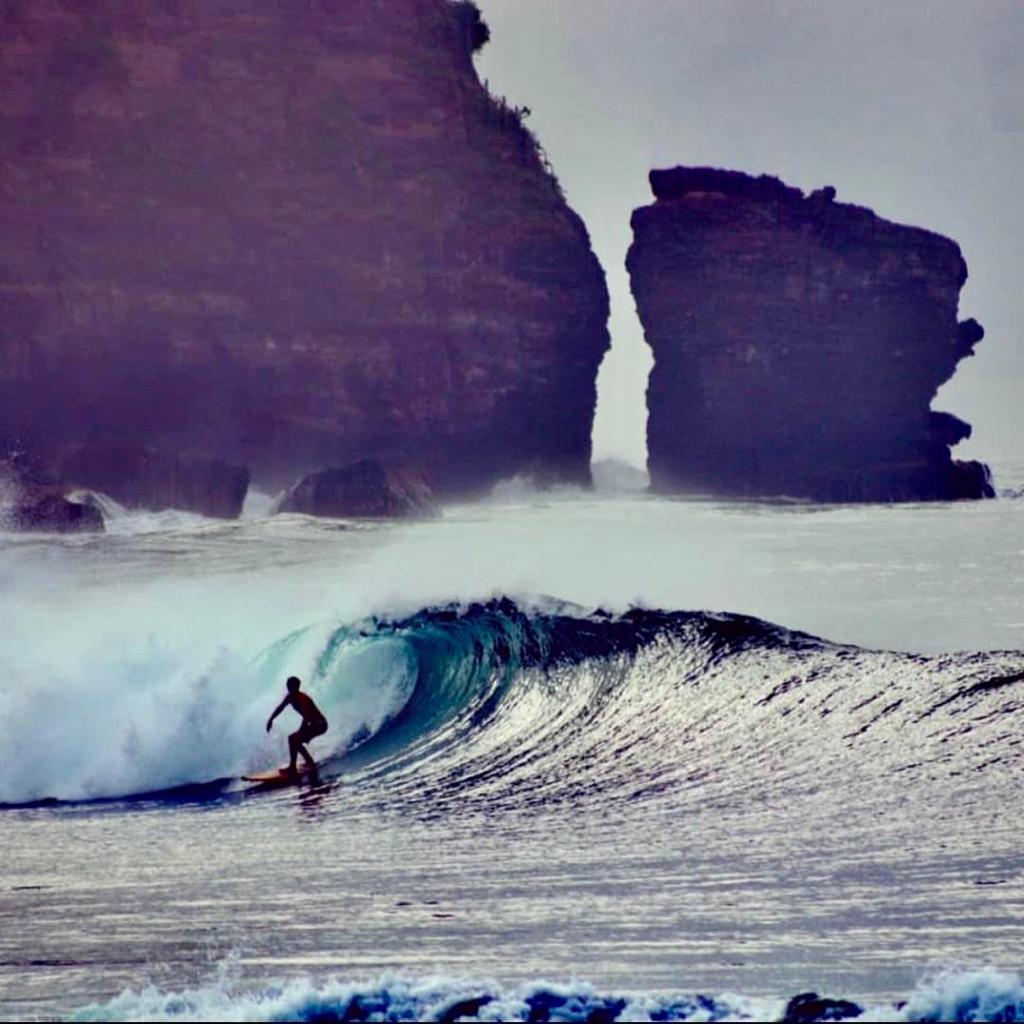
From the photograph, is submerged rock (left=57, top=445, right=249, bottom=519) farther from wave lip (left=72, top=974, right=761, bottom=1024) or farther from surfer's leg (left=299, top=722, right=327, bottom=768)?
wave lip (left=72, top=974, right=761, bottom=1024)

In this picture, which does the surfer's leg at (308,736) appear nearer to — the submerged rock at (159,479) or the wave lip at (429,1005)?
the wave lip at (429,1005)

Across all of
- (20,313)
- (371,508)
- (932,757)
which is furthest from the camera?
(20,313)

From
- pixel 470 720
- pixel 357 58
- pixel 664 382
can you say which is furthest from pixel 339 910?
pixel 664 382

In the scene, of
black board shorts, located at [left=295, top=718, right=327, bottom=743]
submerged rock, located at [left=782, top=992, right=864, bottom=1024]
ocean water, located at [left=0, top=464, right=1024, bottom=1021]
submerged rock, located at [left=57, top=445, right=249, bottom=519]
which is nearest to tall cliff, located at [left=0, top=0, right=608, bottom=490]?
submerged rock, located at [left=57, top=445, right=249, bottom=519]

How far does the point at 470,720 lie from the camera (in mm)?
18828

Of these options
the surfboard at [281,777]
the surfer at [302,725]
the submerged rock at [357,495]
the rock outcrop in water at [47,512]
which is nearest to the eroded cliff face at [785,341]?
the submerged rock at [357,495]

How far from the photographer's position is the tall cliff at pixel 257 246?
9006cm

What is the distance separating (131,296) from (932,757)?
3151 inches

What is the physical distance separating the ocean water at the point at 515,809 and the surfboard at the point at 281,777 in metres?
0.22

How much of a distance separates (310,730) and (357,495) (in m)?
57.2

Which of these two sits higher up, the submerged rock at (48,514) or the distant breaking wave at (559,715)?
the submerged rock at (48,514)

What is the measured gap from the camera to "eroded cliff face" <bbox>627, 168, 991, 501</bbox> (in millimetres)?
105688

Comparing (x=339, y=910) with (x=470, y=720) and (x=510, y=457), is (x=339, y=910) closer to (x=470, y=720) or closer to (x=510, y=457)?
(x=470, y=720)

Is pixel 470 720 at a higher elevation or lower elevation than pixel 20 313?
lower
